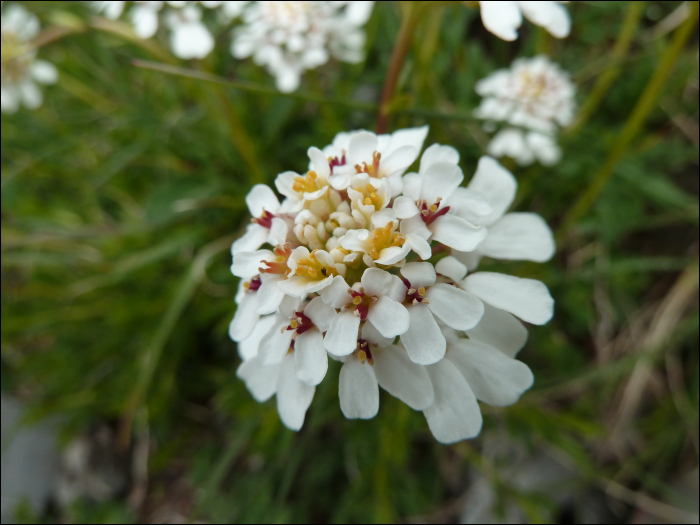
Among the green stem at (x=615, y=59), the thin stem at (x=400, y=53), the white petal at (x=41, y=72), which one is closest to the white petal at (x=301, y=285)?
the thin stem at (x=400, y=53)

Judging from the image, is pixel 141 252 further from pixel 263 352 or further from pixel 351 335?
pixel 351 335

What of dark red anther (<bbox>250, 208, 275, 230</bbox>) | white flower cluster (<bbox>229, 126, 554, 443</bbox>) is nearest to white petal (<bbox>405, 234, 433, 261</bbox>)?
white flower cluster (<bbox>229, 126, 554, 443</bbox>)

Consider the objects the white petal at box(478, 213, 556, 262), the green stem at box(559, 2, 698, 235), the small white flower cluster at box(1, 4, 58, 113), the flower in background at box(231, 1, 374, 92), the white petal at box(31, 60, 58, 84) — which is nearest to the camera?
the white petal at box(478, 213, 556, 262)

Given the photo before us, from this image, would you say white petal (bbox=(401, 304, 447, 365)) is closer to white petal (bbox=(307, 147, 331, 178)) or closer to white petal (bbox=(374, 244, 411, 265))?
white petal (bbox=(374, 244, 411, 265))

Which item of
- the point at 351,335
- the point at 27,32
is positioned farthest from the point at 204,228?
the point at 351,335

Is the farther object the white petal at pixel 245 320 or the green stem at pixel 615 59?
the green stem at pixel 615 59

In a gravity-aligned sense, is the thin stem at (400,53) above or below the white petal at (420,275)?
above

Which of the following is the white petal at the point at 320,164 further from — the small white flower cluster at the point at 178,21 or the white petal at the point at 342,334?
the small white flower cluster at the point at 178,21
